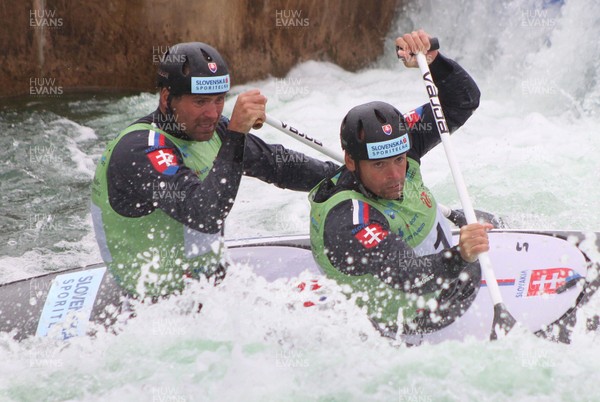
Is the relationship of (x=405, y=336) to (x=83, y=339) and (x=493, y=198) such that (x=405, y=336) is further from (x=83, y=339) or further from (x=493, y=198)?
(x=493, y=198)

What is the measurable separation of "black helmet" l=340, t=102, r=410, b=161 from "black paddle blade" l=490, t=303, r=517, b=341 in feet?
2.74

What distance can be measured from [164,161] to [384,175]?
100 cm

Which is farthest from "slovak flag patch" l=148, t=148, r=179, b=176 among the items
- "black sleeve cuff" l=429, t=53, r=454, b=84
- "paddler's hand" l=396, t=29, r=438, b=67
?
"black sleeve cuff" l=429, t=53, r=454, b=84

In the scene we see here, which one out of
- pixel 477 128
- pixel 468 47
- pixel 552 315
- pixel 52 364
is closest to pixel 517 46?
pixel 468 47

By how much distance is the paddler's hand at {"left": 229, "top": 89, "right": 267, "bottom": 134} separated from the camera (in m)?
4.00

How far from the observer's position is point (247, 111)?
4.00m

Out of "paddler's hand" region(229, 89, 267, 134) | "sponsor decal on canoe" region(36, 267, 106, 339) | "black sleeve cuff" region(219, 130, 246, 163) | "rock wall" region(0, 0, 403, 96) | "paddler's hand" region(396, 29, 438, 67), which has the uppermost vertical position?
"paddler's hand" region(396, 29, 438, 67)

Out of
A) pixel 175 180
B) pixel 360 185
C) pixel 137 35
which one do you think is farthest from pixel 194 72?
pixel 137 35

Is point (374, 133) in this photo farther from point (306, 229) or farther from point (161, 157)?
point (306, 229)

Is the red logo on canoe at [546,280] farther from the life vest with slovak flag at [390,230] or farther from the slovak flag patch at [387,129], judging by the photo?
the slovak flag patch at [387,129]

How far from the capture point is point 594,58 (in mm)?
10297

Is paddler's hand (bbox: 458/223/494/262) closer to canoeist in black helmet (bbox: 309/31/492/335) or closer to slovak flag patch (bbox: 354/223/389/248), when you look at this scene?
canoeist in black helmet (bbox: 309/31/492/335)

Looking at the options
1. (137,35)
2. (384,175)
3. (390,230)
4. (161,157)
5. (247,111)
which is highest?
(247,111)

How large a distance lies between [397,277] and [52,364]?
1765 millimetres
